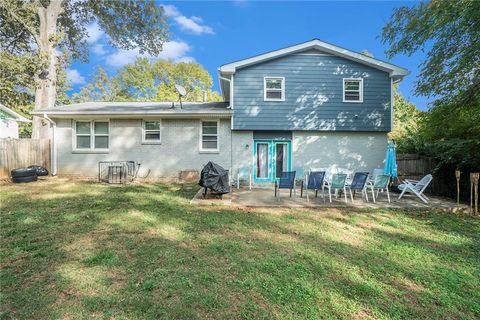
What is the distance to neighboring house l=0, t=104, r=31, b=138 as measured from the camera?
1942 centimetres

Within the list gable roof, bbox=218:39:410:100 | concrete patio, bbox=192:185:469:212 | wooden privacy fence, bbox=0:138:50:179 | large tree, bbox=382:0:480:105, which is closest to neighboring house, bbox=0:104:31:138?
wooden privacy fence, bbox=0:138:50:179

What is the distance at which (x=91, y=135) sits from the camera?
12.6 meters

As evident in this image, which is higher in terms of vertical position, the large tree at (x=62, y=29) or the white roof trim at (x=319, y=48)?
the large tree at (x=62, y=29)

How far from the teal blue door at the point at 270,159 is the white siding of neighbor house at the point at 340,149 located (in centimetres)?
37

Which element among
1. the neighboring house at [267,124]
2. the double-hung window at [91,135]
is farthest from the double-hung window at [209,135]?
the double-hung window at [91,135]

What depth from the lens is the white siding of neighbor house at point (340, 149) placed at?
40.4 feet

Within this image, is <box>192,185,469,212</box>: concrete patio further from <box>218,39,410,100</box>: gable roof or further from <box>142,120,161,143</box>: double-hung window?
<box>218,39,410,100</box>: gable roof

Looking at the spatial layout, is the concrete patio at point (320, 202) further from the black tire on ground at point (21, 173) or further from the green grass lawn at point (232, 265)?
the black tire on ground at point (21, 173)

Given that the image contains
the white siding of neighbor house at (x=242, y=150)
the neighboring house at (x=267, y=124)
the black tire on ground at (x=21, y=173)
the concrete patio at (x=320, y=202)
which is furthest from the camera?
the white siding of neighbor house at (x=242, y=150)

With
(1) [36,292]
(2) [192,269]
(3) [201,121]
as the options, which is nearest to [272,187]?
(3) [201,121]

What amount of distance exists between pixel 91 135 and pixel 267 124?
8.24m

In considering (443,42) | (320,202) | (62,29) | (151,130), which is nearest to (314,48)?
(443,42)

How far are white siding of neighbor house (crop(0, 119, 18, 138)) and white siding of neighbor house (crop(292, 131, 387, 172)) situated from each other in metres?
22.1

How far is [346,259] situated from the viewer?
4074mm
